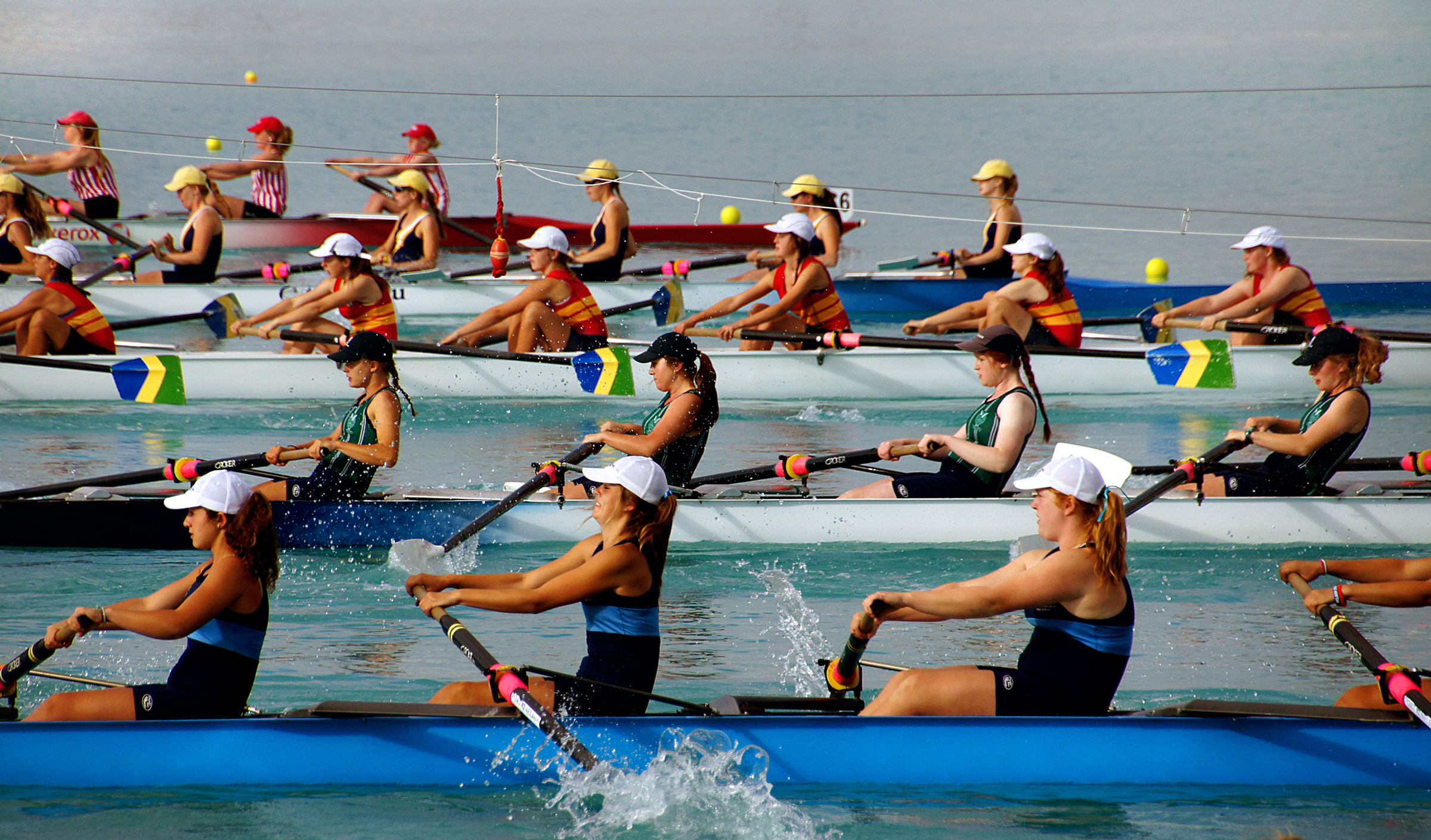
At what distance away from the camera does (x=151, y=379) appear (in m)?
9.12

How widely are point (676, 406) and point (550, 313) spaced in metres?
3.71

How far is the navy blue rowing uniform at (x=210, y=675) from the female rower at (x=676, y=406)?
2.68 m

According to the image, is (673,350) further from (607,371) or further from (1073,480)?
(607,371)

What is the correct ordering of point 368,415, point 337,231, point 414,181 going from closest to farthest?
point 368,415 → point 414,181 → point 337,231

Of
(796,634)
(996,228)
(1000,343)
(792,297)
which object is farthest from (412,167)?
(796,634)

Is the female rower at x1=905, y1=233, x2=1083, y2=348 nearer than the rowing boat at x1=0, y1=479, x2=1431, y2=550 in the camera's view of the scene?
No

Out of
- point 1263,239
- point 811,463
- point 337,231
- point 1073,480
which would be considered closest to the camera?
point 1073,480

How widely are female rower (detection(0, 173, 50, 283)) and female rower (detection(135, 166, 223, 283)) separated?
104 centimetres

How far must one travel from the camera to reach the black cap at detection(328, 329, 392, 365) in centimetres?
646

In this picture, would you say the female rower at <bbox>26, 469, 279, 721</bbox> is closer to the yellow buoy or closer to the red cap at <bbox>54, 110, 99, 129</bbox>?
the red cap at <bbox>54, 110, 99, 129</bbox>

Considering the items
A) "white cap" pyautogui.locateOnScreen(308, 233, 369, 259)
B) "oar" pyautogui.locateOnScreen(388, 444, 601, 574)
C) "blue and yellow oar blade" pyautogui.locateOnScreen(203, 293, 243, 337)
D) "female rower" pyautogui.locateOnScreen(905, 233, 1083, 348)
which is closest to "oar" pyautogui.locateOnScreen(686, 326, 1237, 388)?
"female rower" pyautogui.locateOnScreen(905, 233, 1083, 348)

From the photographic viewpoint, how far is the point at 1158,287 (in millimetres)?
13992

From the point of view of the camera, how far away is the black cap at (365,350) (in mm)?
6465

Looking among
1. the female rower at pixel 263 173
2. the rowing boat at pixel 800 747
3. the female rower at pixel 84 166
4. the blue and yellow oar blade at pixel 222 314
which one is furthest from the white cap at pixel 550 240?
the female rower at pixel 84 166
